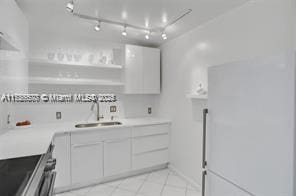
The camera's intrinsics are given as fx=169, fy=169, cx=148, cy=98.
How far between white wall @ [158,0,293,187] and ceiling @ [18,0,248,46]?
0.55 ft

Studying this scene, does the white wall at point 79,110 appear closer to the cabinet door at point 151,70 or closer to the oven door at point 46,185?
the cabinet door at point 151,70

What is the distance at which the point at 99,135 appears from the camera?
8.17 feet

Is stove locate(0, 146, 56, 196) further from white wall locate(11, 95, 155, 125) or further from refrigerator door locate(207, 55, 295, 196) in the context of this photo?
white wall locate(11, 95, 155, 125)

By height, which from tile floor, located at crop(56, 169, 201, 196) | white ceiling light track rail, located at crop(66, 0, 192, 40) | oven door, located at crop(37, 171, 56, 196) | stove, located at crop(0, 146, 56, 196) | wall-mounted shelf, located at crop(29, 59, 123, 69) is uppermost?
white ceiling light track rail, located at crop(66, 0, 192, 40)

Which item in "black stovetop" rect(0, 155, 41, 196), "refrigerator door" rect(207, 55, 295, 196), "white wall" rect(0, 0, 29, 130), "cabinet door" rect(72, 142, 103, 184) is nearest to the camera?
"black stovetop" rect(0, 155, 41, 196)

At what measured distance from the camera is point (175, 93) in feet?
9.84

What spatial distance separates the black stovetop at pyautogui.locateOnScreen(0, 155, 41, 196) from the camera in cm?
76

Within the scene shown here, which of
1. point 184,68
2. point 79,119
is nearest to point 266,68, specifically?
point 184,68

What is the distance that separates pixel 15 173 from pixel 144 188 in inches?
74.9

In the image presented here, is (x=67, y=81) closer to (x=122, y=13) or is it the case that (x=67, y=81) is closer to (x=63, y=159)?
(x=63, y=159)

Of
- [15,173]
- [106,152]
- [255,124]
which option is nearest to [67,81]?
[106,152]

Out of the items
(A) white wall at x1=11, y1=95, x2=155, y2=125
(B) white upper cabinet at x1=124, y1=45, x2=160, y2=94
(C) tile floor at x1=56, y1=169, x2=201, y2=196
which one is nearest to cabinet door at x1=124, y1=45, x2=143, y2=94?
(B) white upper cabinet at x1=124, y1=45, x2=160, y2=94

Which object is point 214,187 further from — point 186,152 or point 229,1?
point 229,1

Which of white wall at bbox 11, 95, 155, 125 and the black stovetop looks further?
white wall at bbox 11, 95, 155, 125
